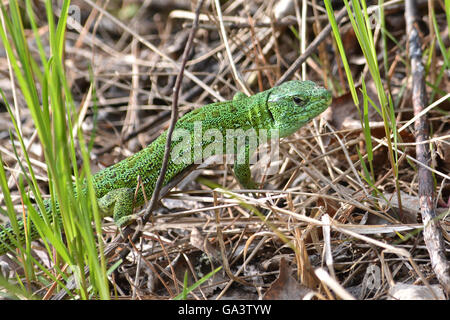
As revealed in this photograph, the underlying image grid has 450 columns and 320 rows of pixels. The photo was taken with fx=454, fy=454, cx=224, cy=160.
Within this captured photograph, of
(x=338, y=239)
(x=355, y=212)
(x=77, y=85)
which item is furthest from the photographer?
(x=77, y=85)

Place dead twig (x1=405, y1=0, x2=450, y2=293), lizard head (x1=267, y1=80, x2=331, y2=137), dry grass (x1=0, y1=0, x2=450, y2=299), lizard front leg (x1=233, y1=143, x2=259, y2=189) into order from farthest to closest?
lizard front leg (x1=233, y1=143, x2=259, y2=189) < lizard head (x1=267, y1=80, x2=331, y2=137) < dry grass (x1=0, y1=0, x2=450, y2=299) < dead twig (x1=405, y1=0, x2=450, y2=293)

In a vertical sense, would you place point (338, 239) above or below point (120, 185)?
below

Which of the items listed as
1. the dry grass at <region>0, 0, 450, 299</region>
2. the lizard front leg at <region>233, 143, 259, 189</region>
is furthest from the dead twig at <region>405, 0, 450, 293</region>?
the lizard front leg at <region>233, 143, 259, 189</region>

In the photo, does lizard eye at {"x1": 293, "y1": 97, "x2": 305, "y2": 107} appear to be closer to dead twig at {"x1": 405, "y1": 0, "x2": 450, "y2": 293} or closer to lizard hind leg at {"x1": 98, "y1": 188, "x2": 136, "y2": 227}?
dead twig at {"x1": 405, "y1": 0, "x2": 450, "y2": 293}

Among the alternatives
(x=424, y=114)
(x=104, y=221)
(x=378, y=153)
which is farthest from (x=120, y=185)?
(x=424, y=114)

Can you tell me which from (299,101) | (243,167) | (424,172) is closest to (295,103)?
(299,101)

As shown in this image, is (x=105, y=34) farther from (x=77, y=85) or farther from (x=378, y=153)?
(x=378, y=153)

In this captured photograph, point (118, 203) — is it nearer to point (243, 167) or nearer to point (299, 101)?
point (243, 167)
